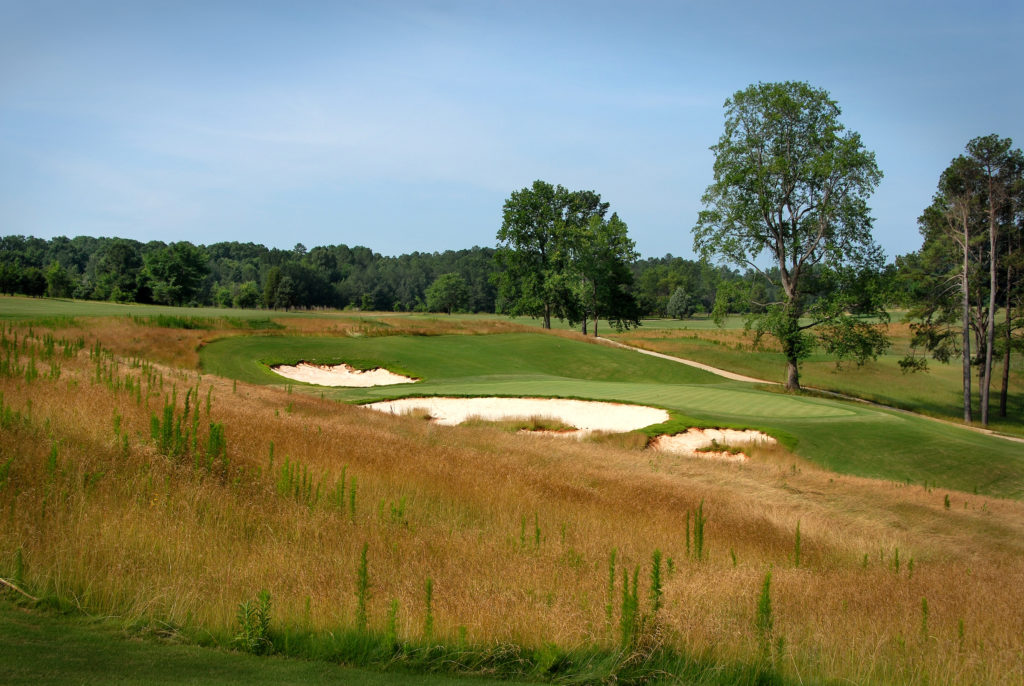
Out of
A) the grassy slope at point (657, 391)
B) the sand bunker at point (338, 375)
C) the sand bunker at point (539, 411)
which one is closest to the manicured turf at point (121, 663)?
the sand bunker at point (539, 411)

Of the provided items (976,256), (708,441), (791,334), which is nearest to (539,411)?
(708,441)

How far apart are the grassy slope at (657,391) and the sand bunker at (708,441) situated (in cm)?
63

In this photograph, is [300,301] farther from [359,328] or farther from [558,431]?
[558,431]

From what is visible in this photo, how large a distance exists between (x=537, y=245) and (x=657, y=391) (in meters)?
47.6

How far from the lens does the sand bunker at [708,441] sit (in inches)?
719

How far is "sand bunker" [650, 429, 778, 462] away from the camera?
59.9 ft

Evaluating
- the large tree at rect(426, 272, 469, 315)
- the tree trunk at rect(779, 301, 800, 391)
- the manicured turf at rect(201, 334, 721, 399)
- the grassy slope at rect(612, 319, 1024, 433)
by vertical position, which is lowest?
the grassy slope at rect(612, 319, 1024, 433)

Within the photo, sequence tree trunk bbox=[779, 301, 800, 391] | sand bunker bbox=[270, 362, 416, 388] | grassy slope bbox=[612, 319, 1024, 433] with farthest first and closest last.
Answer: grassy slope bbox=[612, 319, 1024, 433], tree trunk bbox=[779, 301, 800, 391], sand bunker bbox=[270, 362, 416, 388]

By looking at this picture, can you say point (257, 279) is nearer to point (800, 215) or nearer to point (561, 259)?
point (561, 259)

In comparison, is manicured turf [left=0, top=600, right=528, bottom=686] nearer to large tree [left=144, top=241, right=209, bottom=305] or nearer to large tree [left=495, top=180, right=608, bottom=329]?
large tree [left=495, top=180, right=608, bottom=329]

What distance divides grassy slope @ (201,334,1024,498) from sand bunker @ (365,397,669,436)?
3.75 ft

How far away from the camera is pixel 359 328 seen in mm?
41469

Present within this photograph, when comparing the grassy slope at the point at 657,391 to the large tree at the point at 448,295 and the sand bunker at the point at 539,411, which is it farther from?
the large tree at the point at 448,295

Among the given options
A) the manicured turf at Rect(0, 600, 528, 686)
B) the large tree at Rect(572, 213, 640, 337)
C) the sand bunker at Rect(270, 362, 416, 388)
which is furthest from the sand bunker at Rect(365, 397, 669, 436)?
the large tree at Rect(572, 213, 640, 337)
